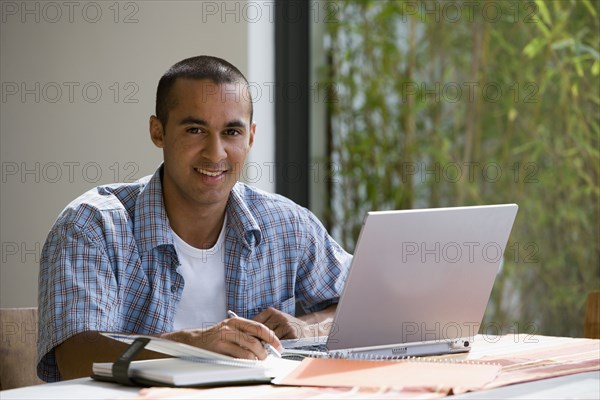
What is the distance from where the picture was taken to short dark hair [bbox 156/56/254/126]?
7.06ft

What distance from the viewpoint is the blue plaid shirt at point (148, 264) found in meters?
1.90

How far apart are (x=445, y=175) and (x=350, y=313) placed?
2.06 m

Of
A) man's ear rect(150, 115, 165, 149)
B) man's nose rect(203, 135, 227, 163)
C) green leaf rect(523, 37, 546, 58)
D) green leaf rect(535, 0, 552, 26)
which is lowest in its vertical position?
man's nose rect(203, 135, 227, 163)

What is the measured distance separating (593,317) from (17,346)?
1439 mm

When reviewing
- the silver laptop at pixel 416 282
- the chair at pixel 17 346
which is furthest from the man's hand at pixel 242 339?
the chair at pixel 17 346

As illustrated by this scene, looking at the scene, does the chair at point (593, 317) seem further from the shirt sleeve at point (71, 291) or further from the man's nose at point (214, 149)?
the shirt sleeve at point (71, 291)

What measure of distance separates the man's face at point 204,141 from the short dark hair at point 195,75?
0.01 meters

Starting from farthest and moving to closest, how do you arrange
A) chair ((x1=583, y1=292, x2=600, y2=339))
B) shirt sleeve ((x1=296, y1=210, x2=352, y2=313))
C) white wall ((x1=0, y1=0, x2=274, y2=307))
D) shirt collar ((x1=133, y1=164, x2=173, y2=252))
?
white wall ((x1=0, y1=0, x2=274, y2=307)) < chair ((x1=583, y1=292, x2=600, y2=339)) < shirt sleeve ((x1=296, y1=210, x2=352, y2=313)) < shirt collar ((x1=133, y1=164, x2=173, y2=252))

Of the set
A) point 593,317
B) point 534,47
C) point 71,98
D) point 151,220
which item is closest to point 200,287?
point 151,220

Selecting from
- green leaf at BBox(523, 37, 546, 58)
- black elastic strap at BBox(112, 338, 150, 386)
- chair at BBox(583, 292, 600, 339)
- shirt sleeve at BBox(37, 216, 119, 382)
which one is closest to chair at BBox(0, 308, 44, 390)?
shirt sleeve at BBox(37, 216, 119, 382)

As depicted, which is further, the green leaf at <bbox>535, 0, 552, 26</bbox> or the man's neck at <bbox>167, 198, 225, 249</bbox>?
the green leaf at <bbox>535, 0, 552, 26</bbox>

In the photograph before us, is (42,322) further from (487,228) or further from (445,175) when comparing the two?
(445,175)

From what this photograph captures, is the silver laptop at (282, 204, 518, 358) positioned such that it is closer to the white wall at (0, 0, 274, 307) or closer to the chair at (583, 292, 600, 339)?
the chair at (583, 292, 600, 339)

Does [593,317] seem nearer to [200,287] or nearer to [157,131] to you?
[200,287]
